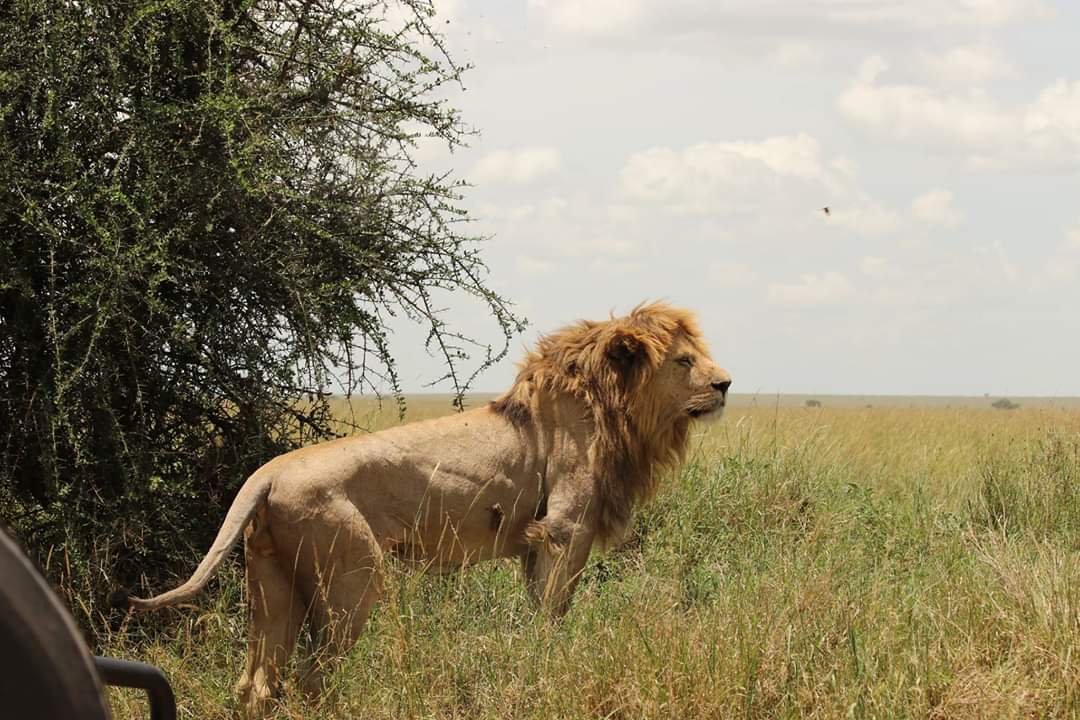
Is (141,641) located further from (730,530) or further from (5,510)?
(730,530)

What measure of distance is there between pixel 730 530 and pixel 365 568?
3.80 meters

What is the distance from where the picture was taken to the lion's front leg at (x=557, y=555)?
5520 mm

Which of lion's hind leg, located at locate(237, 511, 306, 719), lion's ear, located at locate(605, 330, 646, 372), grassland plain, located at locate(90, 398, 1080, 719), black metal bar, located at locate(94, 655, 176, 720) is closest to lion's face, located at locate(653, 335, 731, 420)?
lion's ear, located at locate(605, 330, 646, 372)

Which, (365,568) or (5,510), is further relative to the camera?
(5,510)

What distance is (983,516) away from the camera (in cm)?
912

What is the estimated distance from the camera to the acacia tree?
637 cm

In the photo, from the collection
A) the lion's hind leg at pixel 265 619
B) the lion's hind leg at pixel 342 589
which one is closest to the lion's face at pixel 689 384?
the lion's hind leg at pixel 342 589

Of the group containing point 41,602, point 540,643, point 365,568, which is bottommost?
point 540,643

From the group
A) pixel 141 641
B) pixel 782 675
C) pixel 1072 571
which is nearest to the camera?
pixel 782 675

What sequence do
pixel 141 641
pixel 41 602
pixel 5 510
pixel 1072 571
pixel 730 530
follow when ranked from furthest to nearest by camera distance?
pixel 730 530 → pixel 5 510 → pixel 141 641 → pixel 1072 571 → pixel 41 602

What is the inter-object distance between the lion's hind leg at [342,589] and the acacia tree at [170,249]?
1.91 meters

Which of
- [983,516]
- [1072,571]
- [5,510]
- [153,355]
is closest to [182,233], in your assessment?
[153,355]

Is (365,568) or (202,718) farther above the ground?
(365,568)

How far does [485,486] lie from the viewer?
5.47 m
